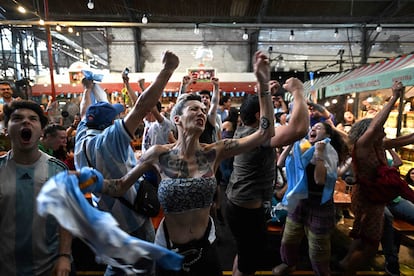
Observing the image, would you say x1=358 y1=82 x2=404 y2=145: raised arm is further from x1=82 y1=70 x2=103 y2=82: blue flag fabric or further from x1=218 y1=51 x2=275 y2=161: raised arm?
x1=82 y1=70 x2=103 y2=82: blue flag fabric

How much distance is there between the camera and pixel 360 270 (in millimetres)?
3141

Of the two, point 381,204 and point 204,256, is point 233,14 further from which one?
point 204,256

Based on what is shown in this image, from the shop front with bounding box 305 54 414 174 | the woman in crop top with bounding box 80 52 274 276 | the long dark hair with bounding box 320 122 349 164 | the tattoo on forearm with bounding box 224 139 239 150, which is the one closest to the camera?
the woman in crop top with bounding box 80 52 274 276

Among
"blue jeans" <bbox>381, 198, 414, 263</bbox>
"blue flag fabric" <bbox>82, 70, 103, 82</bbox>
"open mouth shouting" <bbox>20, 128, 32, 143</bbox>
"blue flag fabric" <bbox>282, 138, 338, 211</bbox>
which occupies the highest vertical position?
"blue flag fabric" <bbox>82, 70, 103, 82</bbox>

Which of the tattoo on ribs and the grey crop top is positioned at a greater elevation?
the tattoo on ribs

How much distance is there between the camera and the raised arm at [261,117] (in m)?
1.73

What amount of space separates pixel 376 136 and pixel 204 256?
2.01 m

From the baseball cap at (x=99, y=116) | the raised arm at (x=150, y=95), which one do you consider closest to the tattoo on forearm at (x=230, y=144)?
the raised arm at (x=150, y=95)

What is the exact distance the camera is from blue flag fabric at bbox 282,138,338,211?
2.38 meters

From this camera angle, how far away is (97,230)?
3.05ft

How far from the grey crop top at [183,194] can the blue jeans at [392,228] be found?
8.45 ft

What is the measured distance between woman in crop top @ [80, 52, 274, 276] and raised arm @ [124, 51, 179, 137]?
0.26 m

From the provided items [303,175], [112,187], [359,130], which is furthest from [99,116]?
[359,130]

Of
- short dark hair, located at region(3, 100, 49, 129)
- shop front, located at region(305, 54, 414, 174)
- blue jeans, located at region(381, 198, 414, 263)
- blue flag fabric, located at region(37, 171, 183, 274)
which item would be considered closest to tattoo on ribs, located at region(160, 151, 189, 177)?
blue flag fabric, located at region(37, 171, 183, 274)
